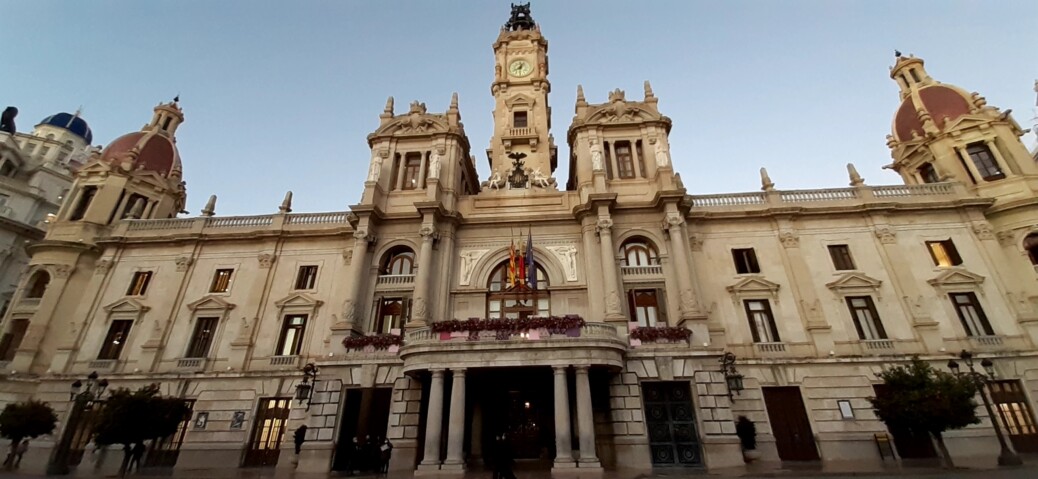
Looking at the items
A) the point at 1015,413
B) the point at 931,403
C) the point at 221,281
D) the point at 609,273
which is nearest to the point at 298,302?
the point at 221,281

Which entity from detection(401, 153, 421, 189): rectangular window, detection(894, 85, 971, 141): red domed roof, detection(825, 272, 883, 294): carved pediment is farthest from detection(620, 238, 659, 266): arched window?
detection(894, 85, 971, 141): red domed roof

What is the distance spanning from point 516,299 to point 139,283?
23.9 meters

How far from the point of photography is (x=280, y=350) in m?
25.3

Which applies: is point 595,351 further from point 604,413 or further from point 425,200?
point 425,200

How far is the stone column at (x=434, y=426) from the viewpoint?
680 inches

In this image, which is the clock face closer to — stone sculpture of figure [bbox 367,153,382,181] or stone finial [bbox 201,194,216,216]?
stone sculpture of figure [bbox 367,153,382,181]

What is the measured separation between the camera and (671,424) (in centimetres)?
1997

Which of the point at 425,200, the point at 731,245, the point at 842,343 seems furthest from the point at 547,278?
the point at 842,343

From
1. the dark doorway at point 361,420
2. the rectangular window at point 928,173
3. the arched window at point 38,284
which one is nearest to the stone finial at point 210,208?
the arched window at point 38,284

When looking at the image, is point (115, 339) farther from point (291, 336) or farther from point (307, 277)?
point (307, 277)

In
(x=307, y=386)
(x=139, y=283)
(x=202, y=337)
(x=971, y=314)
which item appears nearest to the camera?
(x=307, y=386)

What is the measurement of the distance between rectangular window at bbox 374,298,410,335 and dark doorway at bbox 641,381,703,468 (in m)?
13.1

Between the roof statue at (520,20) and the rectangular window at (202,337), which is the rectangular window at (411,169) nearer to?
the rectangular window at (202,337)

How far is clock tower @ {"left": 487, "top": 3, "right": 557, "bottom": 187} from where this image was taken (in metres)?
33.9
